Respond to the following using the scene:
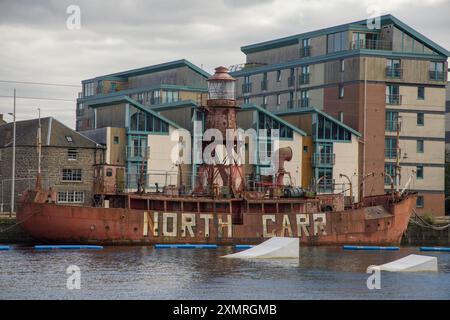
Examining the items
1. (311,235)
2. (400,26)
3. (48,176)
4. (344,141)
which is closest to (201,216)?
(311,235)

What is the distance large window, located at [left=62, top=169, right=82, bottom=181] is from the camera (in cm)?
8594

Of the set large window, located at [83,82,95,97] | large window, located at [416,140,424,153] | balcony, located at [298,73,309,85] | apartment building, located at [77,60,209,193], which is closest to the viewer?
apartment building, located at [77,60,209,193]

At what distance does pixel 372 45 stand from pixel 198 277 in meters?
49.5

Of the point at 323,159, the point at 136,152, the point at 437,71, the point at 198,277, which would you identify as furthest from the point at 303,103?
the point at 198,277

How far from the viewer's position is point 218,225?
76875 millimetres

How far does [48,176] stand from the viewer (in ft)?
279

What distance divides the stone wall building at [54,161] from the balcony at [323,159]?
746 inches

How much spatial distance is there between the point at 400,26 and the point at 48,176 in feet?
112

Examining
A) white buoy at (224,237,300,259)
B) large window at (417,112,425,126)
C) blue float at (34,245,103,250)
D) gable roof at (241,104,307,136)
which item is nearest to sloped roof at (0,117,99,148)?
gable roof at (241,104,307,136)

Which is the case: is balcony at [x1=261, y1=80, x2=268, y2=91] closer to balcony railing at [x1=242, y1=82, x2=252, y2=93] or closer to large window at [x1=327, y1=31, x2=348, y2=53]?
balcony railing at [x1=242, y1=82, x2=252, y2=93]

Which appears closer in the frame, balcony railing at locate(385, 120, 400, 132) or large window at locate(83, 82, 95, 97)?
balcony railing at locate(385, 120, 400, 132)

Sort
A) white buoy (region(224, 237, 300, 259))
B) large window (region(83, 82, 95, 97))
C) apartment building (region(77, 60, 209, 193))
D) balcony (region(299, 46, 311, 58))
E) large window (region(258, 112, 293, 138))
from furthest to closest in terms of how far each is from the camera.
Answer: large window (region(83, 82, 95, 97))
balcony (region(299, 46, 311, 58))
large window (region(258, 112, 293, 138))
apartment building (region(77, 60, 209, 193))
white buoy (region(224, 237, 300, 259))

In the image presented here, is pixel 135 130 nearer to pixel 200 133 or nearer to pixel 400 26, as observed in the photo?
pixel 200 133

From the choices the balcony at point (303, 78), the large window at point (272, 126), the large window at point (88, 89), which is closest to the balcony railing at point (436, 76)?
the balcony at point (303, 78)
